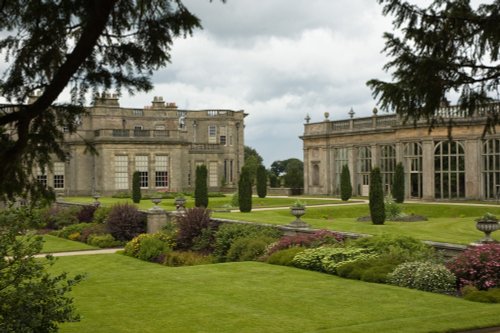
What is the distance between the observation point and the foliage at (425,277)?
552 inches

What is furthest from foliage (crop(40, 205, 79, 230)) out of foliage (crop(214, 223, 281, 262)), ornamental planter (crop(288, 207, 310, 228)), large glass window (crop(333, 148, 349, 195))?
large glass window (crop(333, 148, 349, 195))

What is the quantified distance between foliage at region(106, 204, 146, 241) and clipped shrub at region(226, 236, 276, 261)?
30.1 feet

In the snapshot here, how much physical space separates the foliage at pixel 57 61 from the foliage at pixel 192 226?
17727 millimetres

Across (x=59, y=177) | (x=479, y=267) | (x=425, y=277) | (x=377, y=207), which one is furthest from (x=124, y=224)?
(x=59, y=177)

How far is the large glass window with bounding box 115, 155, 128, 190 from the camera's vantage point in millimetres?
50719

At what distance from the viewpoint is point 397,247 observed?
16656 mm

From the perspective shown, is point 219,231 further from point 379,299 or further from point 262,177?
point 262,177

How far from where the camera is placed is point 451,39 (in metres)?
8.27

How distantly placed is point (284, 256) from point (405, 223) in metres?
10.5

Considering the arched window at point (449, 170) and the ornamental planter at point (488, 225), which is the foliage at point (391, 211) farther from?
the ornamental planter at point (488, 225)

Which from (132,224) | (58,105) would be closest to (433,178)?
(132,224)

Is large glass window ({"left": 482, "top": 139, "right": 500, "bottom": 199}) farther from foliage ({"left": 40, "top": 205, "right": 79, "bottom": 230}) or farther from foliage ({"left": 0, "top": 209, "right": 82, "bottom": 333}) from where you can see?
foliage ({"left": 0, "top": 209, "right": 82, "bottom": 333})

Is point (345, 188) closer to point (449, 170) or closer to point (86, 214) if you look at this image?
point (449, 170)

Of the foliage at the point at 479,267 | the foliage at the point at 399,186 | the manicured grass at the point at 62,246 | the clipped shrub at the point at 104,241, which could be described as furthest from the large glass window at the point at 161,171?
the foliage at the point at 479,267
